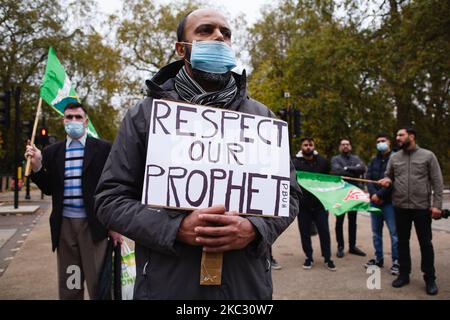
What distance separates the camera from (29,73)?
24.1 meters

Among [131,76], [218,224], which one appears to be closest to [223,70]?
[218,224]

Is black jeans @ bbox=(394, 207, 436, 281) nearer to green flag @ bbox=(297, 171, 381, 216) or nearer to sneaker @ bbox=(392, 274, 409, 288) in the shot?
sneaker @ bbox=(392, 274, 409, 288)

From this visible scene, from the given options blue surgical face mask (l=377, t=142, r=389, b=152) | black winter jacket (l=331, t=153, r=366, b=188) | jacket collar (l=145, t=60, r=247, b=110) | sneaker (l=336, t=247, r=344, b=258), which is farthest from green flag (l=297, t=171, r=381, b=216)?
jacket collar (l=145, t=60, r=247, b=110)

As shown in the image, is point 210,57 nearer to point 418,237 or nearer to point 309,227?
point 418,237

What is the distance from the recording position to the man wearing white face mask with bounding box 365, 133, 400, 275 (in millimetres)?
5848

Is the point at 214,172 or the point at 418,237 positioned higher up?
the point at 214,172

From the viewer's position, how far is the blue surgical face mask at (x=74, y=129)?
12.3 ft

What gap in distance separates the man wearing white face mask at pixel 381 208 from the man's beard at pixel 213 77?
14.1 feet

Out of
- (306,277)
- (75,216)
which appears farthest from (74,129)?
(306,277)

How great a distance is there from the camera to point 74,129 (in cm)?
375

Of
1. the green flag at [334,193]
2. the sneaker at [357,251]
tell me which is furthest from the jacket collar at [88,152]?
the sneaker at [357,251]

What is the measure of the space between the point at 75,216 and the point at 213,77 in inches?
91.5

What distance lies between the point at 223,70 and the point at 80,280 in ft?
8.59
